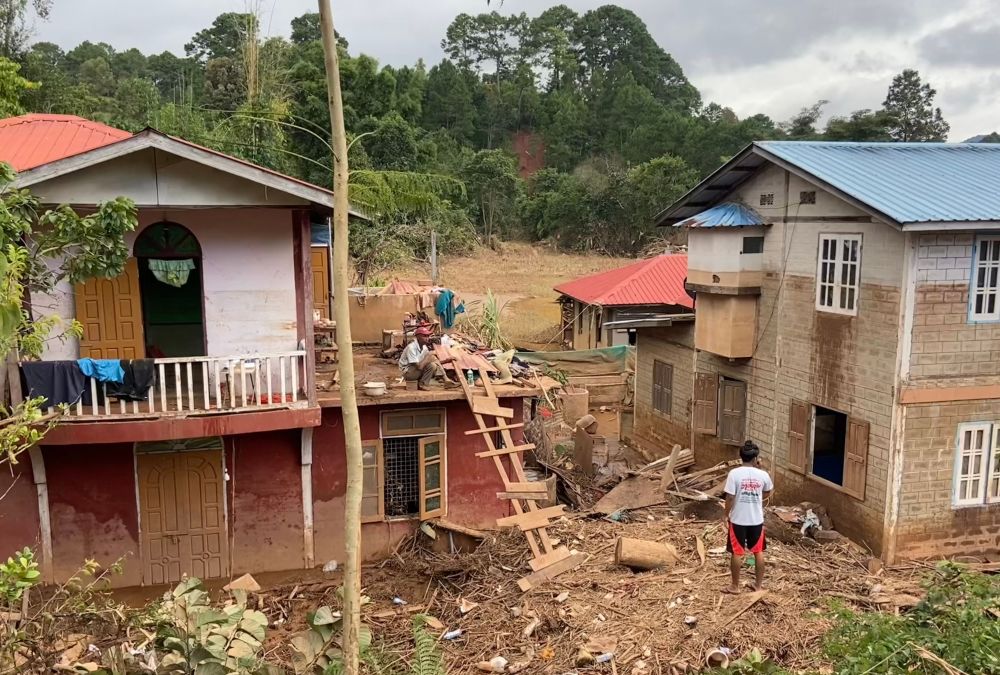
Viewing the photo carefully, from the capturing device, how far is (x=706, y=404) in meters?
16.5

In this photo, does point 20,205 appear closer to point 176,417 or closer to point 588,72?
point 176,417

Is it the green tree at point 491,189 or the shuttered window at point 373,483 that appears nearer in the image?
the shuttered window at point 373,483

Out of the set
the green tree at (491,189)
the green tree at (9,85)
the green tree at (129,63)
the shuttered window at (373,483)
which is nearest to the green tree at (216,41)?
the green tree at (129,63)

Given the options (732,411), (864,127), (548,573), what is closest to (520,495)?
(548,573)

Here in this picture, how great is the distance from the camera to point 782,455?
14.5 m

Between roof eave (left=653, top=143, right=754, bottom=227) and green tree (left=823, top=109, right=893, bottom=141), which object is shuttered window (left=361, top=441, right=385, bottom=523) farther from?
green tree (left=823, top=109, right=893, bottom=141)

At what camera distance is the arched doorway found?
11.2 metres

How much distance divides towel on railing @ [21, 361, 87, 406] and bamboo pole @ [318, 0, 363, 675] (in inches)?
241

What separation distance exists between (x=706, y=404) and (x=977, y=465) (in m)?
5.27

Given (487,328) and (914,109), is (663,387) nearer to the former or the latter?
(487,328)

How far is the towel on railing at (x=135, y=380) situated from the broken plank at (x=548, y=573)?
573 cm

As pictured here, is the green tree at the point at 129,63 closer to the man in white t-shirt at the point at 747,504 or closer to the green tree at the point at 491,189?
the green tree at the point at 491,189

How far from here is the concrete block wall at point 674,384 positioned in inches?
709

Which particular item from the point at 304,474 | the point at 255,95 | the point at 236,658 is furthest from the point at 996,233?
the point at 255,95
